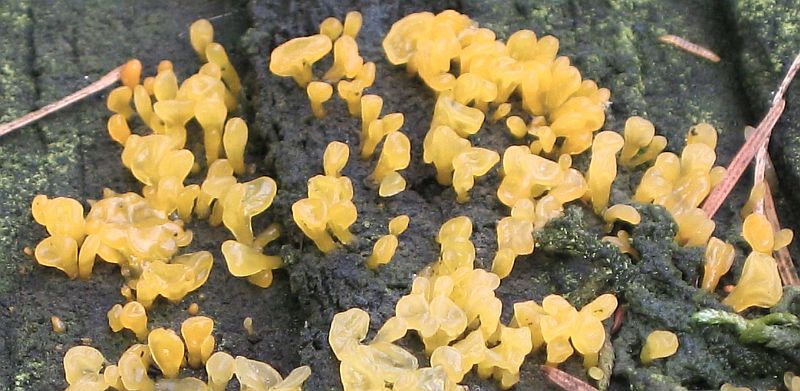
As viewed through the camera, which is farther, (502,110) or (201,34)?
(201,34)

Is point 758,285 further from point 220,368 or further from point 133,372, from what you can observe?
point 133,372

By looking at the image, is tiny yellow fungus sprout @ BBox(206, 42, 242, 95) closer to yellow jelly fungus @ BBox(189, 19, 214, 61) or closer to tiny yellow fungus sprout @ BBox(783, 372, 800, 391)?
yellow jelly fungus @ BBox(189, 19, 214, 61)

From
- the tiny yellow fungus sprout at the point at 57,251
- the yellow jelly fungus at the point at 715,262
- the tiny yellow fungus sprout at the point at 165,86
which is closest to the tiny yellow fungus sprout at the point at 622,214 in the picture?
the yellow jelly fungus at the point at 715,262

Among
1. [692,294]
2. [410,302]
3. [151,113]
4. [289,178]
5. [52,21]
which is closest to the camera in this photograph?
[410,302]

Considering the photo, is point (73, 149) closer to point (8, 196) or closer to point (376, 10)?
point (8, 196)

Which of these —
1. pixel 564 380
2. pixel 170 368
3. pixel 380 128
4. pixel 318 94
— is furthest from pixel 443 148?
pixel 170 368

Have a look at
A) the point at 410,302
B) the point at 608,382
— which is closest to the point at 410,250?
the point at 410,302
